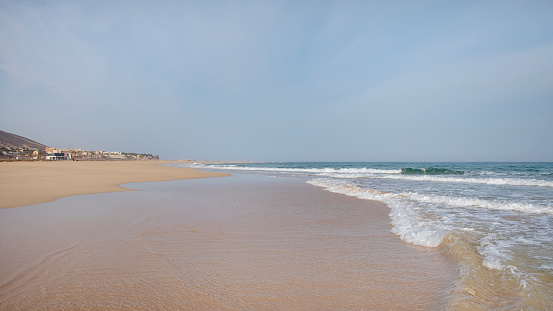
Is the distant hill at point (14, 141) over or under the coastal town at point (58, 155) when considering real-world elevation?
over

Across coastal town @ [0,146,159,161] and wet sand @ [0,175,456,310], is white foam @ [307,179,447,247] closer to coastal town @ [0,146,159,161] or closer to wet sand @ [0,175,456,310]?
wet sand @ [0,175,456,310]

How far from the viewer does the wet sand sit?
8.54ft

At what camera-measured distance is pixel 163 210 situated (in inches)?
284

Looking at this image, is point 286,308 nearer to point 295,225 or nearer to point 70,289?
point 70,289

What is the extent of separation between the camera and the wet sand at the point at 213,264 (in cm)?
260

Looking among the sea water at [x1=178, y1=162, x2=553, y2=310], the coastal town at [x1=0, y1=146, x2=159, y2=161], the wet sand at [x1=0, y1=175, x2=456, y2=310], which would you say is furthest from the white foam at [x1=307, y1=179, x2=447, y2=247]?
the coastal town at [x1=0, y1=146, x2=159, y2=161]

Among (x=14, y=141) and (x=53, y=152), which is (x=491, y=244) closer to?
(x=53, y=152)

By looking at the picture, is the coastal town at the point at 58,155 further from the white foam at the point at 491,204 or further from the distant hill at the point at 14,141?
the white foam at the point at 491,204

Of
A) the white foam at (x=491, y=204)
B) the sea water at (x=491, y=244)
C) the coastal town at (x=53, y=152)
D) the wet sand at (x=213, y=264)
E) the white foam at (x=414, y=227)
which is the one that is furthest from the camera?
the coastal town at (x=53, y=152)

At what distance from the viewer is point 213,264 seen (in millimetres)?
3498

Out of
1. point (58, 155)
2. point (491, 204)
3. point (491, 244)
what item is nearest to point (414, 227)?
point (491, 244)

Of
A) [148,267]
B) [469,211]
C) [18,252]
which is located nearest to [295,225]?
[148,267]

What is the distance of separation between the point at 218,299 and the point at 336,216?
452 centimetres

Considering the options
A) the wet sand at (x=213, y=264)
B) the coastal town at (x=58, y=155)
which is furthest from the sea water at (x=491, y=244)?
the coastal town at (x=58, y=155)
